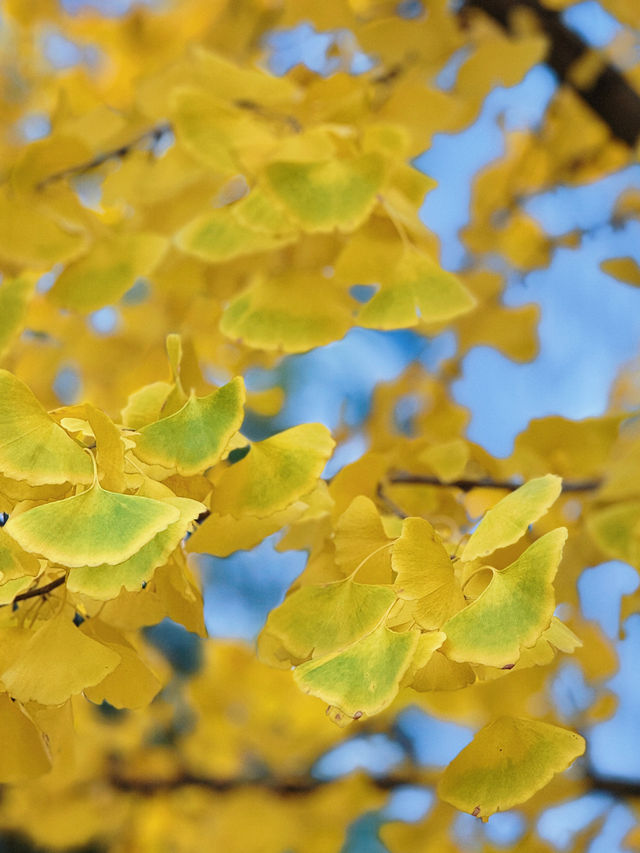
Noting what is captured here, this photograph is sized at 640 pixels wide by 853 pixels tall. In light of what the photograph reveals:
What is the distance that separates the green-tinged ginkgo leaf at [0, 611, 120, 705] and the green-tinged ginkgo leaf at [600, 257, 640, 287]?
Answer: 1.81 feet

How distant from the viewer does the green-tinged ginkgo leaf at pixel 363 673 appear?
11.2 inches

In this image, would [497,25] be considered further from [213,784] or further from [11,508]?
[213,784]

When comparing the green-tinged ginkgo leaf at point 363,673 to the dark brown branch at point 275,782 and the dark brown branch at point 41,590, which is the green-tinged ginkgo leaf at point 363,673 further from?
the dark brown branch at point 275,782

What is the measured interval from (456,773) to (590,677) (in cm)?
80

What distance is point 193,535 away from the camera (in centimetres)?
42

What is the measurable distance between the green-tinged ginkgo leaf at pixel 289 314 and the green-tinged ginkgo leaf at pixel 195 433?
0.43ft

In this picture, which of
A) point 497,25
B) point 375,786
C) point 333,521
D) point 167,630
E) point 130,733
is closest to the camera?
point 333,521

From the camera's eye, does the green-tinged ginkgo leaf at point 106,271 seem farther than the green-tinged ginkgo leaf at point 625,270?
No

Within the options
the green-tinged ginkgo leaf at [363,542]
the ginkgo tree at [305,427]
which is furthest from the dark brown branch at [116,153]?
the green-tinged ginkgo leaf at [363,542]

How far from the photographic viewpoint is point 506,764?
1.10ft

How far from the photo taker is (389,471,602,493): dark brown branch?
0.54 meters

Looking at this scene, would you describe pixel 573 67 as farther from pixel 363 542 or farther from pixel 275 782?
pixel 275 782

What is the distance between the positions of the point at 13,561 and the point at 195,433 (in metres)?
0.09

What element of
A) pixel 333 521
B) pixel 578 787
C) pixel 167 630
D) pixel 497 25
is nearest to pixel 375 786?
pixel 578 787
